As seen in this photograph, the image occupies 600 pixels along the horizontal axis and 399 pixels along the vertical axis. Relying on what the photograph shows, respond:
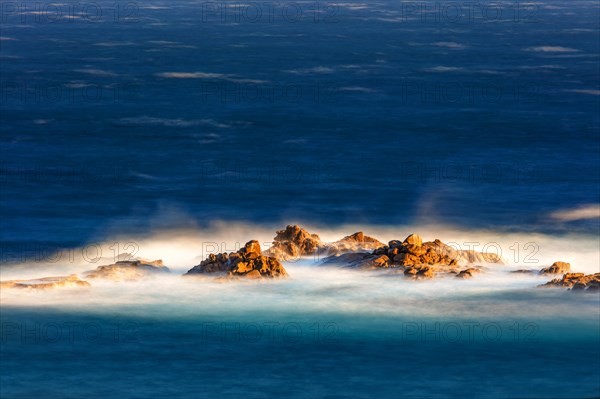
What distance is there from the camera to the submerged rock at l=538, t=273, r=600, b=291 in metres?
79.4

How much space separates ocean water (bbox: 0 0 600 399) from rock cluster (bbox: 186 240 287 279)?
3.50ft

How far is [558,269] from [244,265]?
51.0 feet

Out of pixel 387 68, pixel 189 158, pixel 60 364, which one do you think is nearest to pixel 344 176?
pixel 189 158

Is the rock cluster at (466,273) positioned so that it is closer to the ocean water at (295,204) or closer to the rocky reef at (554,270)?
the ocean water at (295,204)

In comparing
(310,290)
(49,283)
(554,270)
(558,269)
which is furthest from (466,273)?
(49,283)

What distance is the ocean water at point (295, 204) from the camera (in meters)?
70.9

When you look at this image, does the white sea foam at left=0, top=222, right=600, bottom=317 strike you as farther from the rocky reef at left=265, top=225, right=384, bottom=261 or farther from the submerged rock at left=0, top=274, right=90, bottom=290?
the rocky reef at left=265, top=225, right=384, bottom=261

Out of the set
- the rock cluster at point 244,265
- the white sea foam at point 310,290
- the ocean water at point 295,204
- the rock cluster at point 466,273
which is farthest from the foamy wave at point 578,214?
the rock cluster at point 244,265

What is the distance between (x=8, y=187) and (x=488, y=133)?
41130 mm

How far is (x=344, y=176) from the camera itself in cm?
11275

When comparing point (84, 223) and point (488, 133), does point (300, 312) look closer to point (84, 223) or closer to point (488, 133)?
point (84, 223)

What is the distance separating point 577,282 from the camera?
3135 inches

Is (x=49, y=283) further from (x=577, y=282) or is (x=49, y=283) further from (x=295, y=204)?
(x=295, y=204)

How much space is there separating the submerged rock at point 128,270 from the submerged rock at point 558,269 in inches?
744
